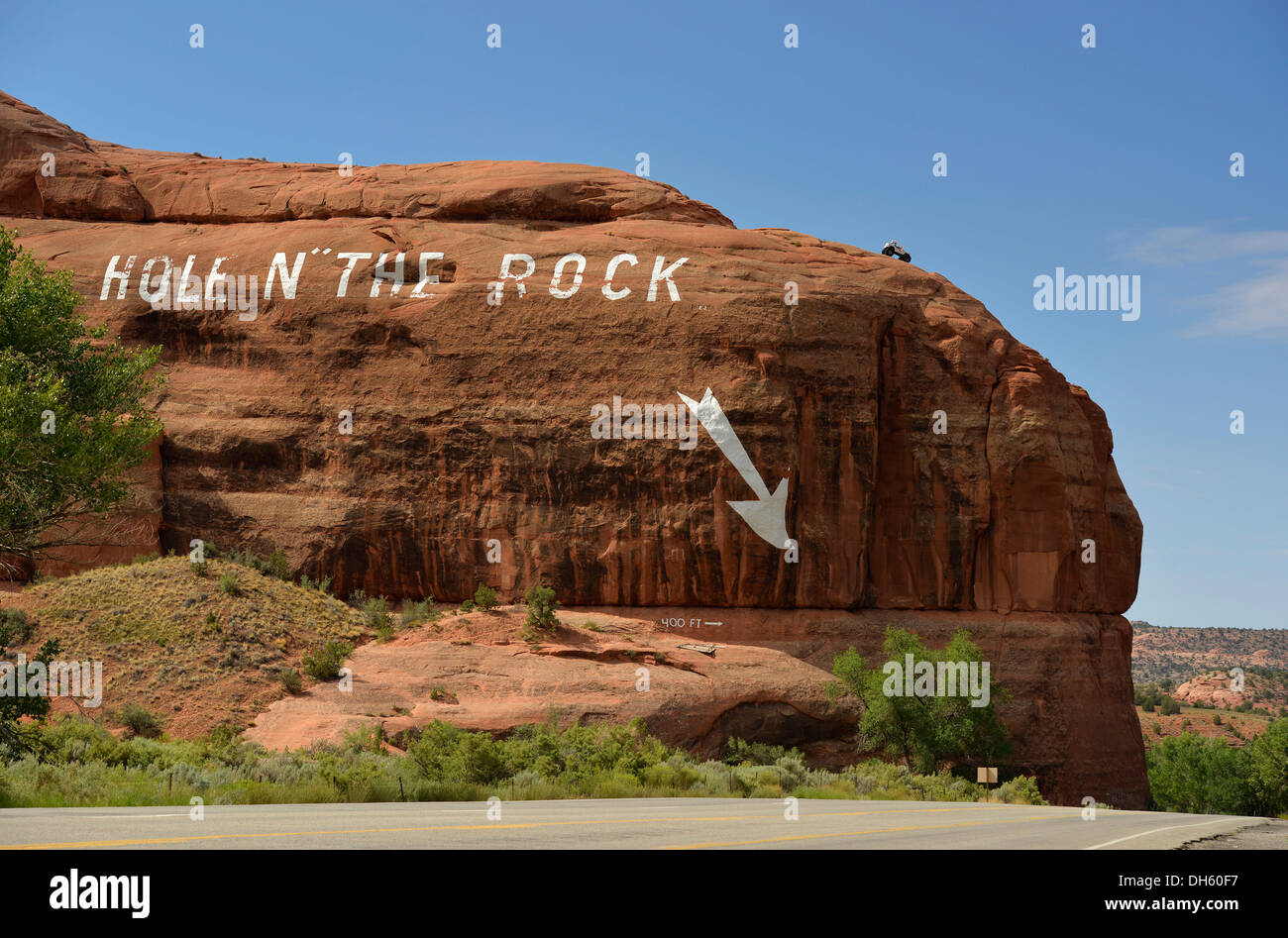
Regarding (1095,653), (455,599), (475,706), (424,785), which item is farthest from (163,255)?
(1095,653)

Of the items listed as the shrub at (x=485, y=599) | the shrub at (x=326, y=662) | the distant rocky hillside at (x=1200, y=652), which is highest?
the shrub at (x=485, y=599)

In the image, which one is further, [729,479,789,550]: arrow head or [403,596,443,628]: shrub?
[729,479,789,550]: arrow head

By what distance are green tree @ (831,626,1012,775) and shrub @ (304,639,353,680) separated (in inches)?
560

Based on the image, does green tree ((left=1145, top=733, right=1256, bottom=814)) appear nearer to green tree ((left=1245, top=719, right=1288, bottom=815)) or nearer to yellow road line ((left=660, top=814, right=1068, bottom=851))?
green tree ((left=1245, top=719, right=1288, bottom=815))

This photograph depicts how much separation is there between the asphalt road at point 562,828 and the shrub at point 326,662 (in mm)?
15533

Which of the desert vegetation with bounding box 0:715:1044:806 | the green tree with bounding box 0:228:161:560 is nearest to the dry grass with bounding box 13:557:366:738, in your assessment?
the desert vegetation with bounding box 0:715:1044:806

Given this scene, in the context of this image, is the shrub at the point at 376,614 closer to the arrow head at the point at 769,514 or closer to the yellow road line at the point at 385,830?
the arrow head at the point at 769,514

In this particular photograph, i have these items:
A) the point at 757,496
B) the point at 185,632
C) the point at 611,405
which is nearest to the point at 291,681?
the point at 185,632

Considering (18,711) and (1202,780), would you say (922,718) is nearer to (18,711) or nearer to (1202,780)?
(1202,780)

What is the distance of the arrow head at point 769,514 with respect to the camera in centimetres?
3644

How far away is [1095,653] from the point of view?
4009cm

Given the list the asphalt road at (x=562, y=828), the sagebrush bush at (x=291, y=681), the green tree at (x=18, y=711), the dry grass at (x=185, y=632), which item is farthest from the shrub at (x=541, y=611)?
the asphalt road at (x=562, y=828)

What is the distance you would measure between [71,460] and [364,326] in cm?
1934

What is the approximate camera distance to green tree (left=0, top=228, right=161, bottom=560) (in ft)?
66.3
